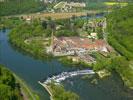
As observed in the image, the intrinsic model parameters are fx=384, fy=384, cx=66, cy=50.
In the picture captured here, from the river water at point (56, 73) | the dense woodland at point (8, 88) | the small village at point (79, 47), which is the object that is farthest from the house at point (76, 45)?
the dense woodland at point (8, 88)

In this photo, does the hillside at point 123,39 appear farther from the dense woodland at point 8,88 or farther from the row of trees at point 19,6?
the row of trees at point 19,6

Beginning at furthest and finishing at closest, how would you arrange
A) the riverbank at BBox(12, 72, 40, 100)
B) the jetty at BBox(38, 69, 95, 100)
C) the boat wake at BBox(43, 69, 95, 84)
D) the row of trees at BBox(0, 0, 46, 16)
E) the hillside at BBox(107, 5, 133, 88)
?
1. the row of trees at BBox(0, 0, 46, 16)
2. the hillside at BBox(107, 5, 133, 88)
3. the boat wake at BBox(43, 69, 95, 84)
4. the jetty at BBox(38, 69, 95, 100)
5. the riverbank at BBox(12, 72, 40, 100)

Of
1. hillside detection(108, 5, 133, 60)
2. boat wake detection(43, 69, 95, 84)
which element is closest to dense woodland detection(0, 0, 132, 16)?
hillside detection(108, 5, 133, 60)

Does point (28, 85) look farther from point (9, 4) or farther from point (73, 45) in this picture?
point (9, 4)

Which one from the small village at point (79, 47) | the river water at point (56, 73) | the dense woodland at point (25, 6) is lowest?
the river water at point (56, 73)

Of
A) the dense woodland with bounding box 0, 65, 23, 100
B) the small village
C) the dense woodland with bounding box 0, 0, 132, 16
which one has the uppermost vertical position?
the dense woodland with bounding box 0, 0, 132, 16

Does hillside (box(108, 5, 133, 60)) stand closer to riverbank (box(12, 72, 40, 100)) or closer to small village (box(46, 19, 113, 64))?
small village (box(46, 19, 113, 64))

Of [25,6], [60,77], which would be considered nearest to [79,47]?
[60,77]
